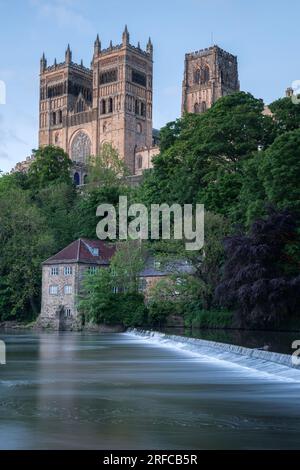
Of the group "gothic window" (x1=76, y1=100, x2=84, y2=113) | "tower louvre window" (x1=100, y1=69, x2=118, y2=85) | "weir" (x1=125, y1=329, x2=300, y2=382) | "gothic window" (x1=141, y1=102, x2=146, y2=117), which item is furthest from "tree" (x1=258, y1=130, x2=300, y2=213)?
"gothic window" (x1=76, y1=100, x2=84, y2=113)

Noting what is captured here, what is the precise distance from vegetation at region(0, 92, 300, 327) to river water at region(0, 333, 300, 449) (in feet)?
71.6

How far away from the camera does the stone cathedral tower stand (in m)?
164

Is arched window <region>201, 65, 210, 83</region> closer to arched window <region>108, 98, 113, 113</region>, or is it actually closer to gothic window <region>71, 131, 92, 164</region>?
arched window <region>108, 98, 113, 113</region>

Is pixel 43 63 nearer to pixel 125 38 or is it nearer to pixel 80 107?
pixel 80 107

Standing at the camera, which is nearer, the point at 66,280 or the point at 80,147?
the point at 66,280

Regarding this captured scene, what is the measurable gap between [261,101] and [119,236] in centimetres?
1964

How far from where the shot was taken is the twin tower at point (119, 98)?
164125 millimetres

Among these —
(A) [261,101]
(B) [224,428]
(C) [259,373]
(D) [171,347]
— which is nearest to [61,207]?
(A) [261,101]

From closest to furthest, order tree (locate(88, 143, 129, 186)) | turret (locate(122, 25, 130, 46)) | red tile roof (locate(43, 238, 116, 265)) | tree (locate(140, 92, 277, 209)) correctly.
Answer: tree (locate(140, 92, 277, 209))
red tile roof (locate(43, 238, 116, 265))
tree (locate(88, 143, 129, 186))
turret (locate(122, 25, 130, 46))

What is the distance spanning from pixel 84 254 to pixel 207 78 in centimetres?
10792

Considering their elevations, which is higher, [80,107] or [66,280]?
[80,107]

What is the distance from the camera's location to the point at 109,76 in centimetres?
17125

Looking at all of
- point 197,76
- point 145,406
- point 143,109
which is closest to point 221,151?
point 145,406

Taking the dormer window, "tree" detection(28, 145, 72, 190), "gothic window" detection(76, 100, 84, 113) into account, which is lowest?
the dormer window
